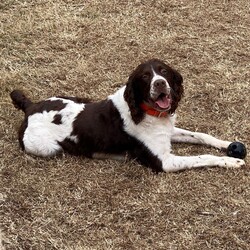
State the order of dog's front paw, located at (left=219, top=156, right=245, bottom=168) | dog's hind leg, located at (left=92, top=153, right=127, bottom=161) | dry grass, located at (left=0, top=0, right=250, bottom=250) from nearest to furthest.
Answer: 1. dry grass, located at (left=0, top=0, right=250, bottom=250)
2. dog's front paw, located at (left=219, top=156, right=245, bottom=168)
3. dog's hind leg, located at (left=92, top=153, right=127, bottom=161)

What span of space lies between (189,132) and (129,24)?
2.62m

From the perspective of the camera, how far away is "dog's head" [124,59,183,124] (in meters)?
4.70

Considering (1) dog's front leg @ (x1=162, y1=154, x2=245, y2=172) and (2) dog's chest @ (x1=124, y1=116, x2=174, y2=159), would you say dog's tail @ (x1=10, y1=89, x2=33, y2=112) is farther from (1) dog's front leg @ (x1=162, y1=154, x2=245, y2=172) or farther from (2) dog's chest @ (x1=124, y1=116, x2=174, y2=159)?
(1) dog's front leg @ (x1=162, y1=154, x2=245, y2=172)

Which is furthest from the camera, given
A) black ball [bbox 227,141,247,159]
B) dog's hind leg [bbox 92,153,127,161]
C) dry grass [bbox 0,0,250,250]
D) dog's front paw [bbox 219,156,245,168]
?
dog's hind leg [bbox 92,153,127,161]

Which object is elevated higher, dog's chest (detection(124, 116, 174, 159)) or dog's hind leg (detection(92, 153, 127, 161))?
dog's chest (detection(124, 116, 174, 159))

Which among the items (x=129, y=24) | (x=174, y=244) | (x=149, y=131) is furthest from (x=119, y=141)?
(x=129, y=24)

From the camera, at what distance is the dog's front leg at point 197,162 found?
474 centimetres

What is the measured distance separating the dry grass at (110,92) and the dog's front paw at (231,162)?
48 millimetres

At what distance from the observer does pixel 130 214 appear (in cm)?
436

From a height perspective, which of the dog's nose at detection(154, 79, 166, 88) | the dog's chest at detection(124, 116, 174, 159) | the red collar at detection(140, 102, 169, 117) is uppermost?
the dog's nose at detection(154, 79, 166, 88)

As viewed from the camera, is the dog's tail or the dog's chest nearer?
the dog's chest

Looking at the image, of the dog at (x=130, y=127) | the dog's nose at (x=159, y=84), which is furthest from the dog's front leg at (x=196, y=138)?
the dog's nose at (x=159, y=84)

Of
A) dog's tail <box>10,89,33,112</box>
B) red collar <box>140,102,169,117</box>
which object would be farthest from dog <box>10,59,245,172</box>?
dog's tail <box>10,89,33,112</box>

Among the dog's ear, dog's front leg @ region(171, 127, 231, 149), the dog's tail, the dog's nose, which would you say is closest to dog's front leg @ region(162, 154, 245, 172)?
dog's front leg @ region(171, 127, 231, 149)
